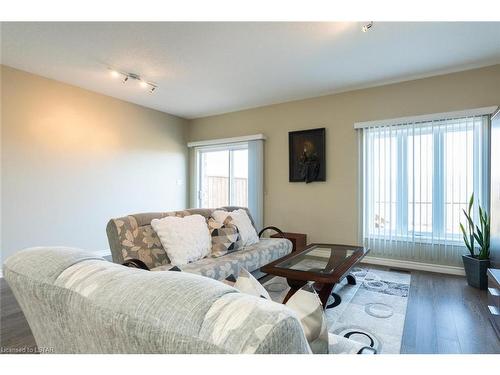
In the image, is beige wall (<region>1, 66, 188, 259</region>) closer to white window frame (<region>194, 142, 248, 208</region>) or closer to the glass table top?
white window frame (<region>194, 142, 248, 208</region>)

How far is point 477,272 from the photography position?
9.22 ft

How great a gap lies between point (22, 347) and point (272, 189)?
3.66 m

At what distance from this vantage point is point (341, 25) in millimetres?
2438

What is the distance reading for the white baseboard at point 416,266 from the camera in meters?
3.33

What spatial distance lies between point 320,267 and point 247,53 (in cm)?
236

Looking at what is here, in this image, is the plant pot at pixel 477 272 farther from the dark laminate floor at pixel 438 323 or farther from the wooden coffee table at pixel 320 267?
the wooden coffee table at pixel 320 267

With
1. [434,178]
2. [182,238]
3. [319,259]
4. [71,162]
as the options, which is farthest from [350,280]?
[71,162]

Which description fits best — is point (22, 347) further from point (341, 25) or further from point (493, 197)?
point (493, 197)

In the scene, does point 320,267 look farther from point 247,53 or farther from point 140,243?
point 247,53

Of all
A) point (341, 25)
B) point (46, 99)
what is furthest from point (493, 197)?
point (46, 99)

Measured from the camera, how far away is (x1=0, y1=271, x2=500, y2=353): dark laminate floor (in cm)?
180

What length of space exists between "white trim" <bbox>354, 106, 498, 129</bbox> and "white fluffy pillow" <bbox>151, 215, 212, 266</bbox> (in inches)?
108

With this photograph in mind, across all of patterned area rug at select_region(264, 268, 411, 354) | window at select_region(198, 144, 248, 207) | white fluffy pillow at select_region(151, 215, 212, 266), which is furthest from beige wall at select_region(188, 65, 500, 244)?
white fluffy pillow at select_region(151, 215, 212, 266)

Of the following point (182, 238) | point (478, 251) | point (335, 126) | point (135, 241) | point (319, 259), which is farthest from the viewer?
point (335, 126)
